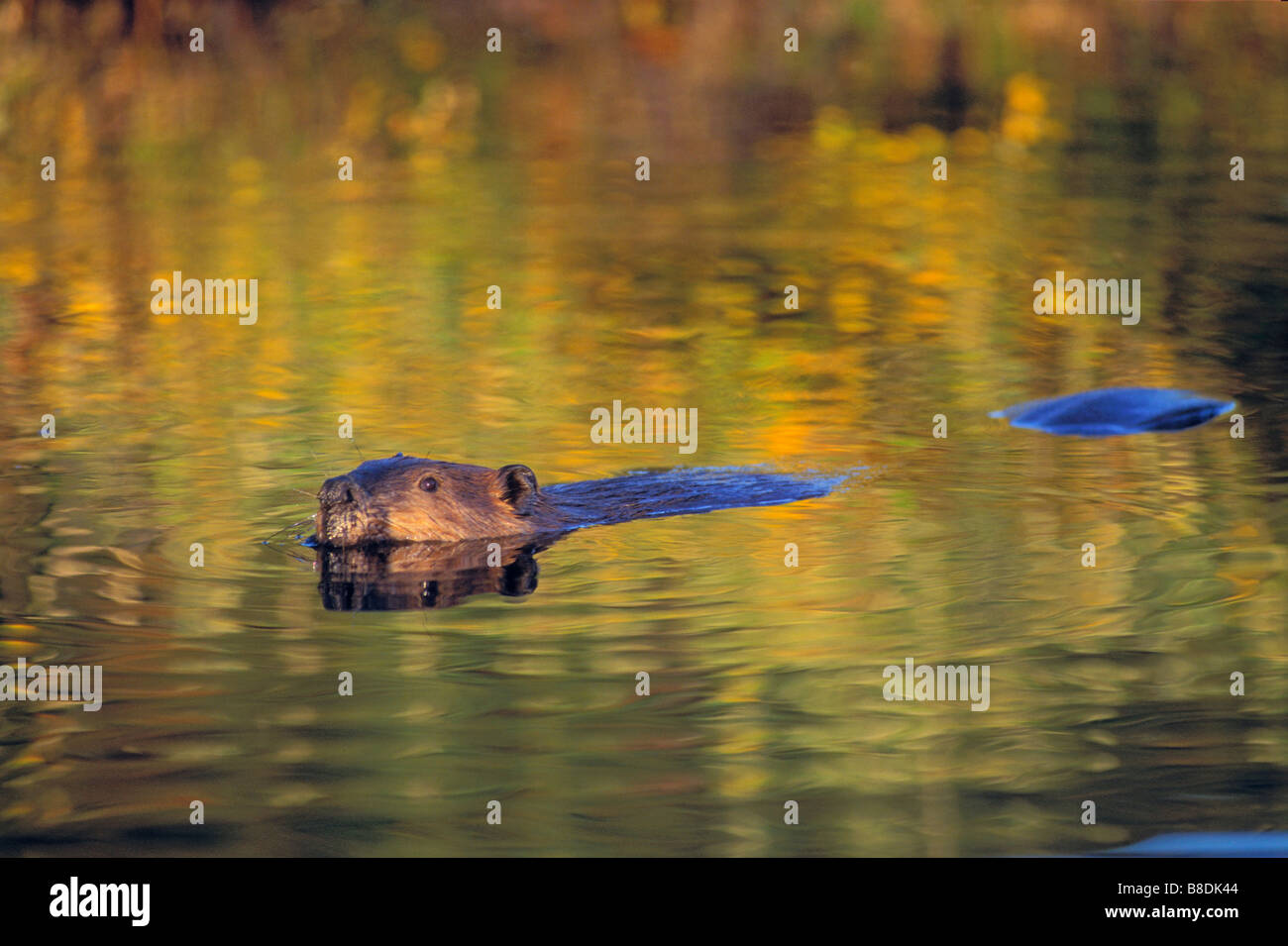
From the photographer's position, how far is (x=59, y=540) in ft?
26.1

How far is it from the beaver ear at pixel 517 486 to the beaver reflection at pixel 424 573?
0.14 metres

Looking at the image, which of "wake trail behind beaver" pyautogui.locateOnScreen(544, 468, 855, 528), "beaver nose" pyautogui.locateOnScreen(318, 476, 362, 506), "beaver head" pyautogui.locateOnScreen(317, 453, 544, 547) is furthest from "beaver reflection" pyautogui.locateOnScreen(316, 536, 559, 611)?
"wake trail behind beaver" pyautogui.locateOnScreen(544, 468, 855, 528)

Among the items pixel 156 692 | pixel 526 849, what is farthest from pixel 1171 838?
pixel 156 692

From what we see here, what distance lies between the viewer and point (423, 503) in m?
7.98

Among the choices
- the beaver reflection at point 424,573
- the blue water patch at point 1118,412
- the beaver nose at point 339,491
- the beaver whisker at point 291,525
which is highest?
the blue water patch at point 1118,412

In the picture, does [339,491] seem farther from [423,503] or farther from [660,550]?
[660,550]

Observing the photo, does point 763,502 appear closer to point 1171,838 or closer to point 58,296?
point 1171,838

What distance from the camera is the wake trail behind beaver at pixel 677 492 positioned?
834 centimetres

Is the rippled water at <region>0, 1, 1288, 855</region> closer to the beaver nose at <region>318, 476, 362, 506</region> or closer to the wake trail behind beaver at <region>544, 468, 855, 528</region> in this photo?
the wake trail behind beaver at <region>544, 468, 855, 528</region>

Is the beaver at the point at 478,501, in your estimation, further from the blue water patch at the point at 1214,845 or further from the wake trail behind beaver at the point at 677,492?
the blue water patch at the point at 1214,845

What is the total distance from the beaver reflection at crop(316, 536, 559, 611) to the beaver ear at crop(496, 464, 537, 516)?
5.7 inches

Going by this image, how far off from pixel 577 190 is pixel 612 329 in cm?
519

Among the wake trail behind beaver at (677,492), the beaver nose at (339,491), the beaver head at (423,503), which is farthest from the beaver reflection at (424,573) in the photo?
the wake trail behind beaver at (677,492)

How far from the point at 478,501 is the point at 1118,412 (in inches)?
136
